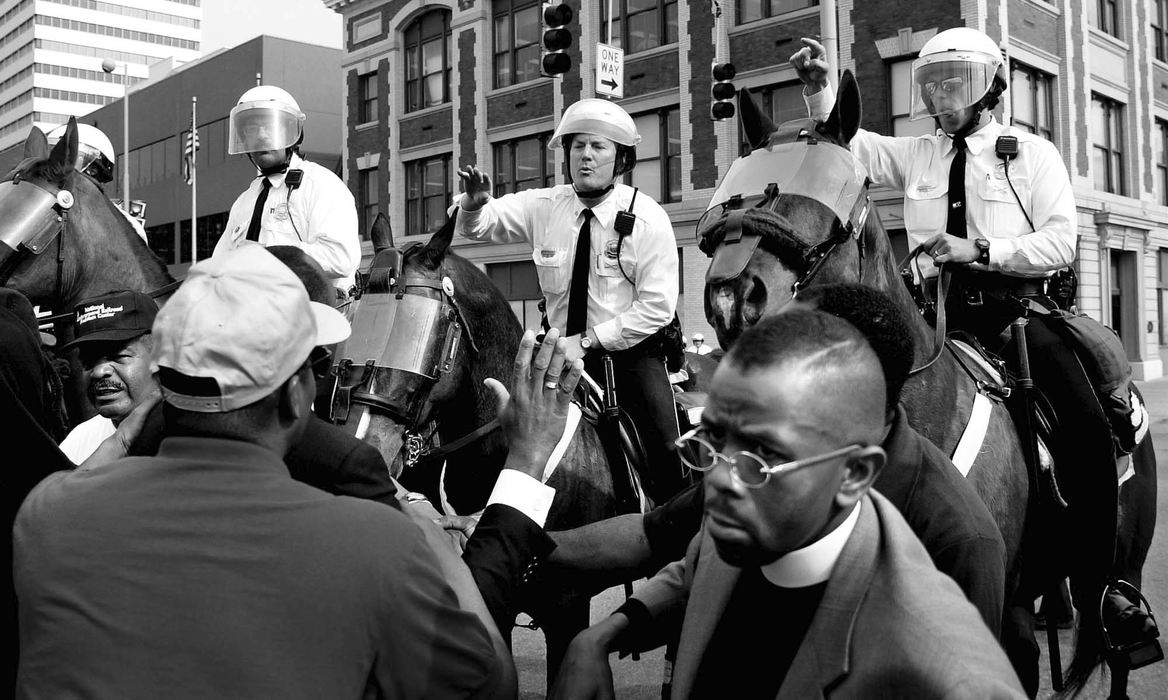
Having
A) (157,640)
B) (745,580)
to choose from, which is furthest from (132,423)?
(745,580)

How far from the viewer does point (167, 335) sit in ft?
6.09

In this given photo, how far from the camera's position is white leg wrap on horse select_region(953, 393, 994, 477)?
378 cm

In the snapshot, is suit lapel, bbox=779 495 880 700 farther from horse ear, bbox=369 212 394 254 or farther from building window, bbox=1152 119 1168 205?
building window, bbox=1152 119 1168 205

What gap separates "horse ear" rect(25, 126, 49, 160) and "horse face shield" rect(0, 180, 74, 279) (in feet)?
1.06

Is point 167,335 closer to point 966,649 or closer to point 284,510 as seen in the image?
point 284,510

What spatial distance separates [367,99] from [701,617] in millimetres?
33275

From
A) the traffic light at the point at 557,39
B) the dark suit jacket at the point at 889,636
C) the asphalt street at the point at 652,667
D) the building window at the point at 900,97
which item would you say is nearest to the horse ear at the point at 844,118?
the dark suit jacket at the point at 889,636

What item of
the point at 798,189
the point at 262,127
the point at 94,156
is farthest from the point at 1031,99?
the point at 798,189

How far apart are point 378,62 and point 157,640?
107ft

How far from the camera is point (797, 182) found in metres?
3.70

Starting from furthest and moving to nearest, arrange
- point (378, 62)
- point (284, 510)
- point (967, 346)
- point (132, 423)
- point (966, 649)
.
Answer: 1. point (378, 62)
2. point (967, 346)
3. point (132, 423)
4. point (284, 510)
5. point (966, 649)

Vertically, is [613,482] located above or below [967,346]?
below

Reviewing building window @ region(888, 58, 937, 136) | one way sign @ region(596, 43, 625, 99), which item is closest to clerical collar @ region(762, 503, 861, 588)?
one way sign @ region(596, 43, 625, 99)

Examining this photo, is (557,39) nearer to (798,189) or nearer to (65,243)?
(65,243)
